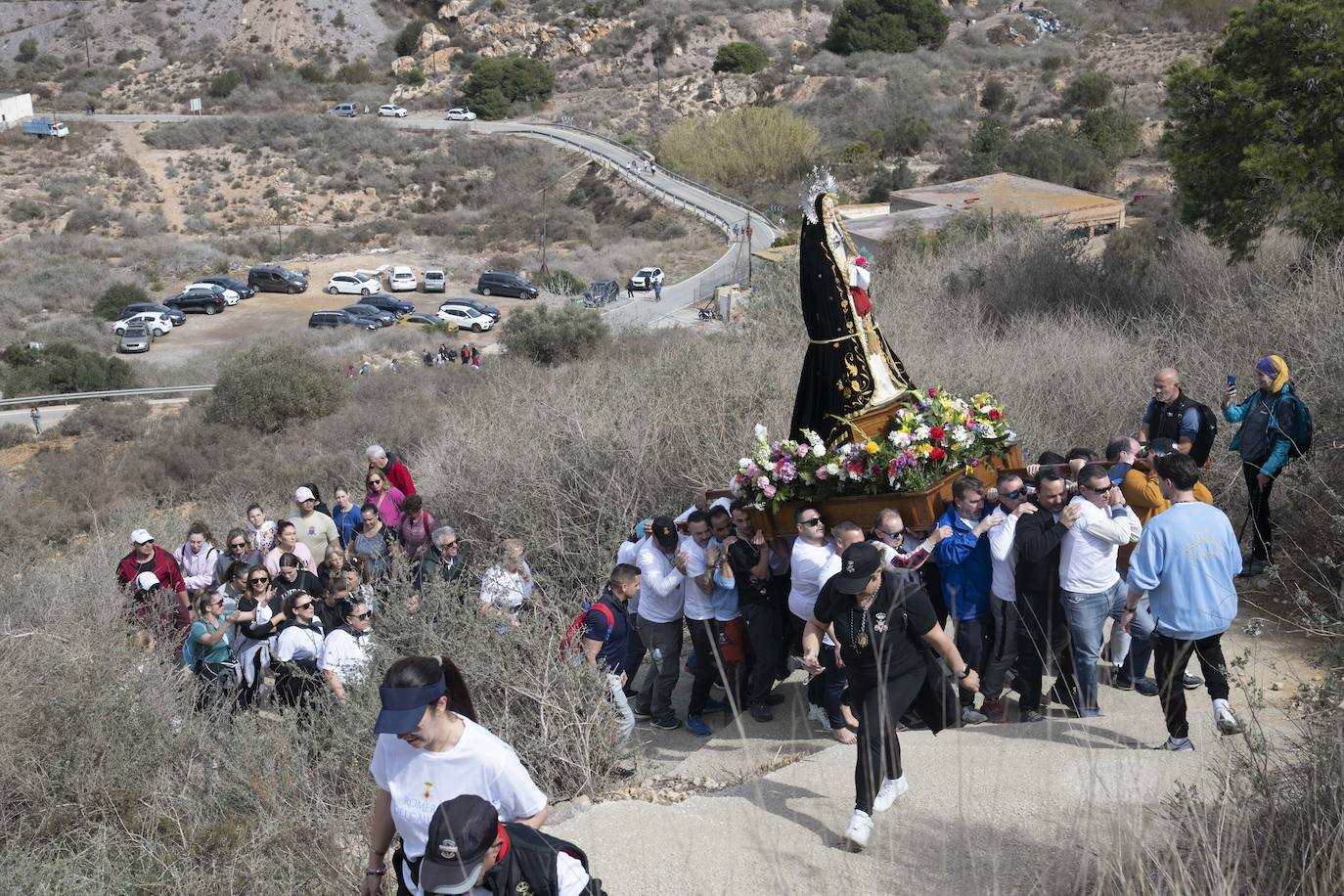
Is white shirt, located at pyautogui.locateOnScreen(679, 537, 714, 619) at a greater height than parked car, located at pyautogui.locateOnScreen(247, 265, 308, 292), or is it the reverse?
white shirt, located at pyautogui.locateOnScreen(679, 537, 714, 619)

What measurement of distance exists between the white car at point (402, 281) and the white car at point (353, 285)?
679 millimetres

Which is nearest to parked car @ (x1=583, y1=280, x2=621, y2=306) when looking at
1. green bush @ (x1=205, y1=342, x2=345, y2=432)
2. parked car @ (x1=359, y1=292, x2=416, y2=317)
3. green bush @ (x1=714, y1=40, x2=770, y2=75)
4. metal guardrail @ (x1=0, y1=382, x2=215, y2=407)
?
parked car @ (x1=359, y1=292, x2=416, y2=317)

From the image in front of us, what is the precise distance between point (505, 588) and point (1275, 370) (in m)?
5.37

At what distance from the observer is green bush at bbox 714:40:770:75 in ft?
258

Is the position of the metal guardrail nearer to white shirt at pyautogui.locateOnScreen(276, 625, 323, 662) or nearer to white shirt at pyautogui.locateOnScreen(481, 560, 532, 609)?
white shirt at pyautogui.locateOnScreen(276, 625, 323, 662)

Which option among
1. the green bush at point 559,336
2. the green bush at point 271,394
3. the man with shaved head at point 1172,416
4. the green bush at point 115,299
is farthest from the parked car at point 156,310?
the man with shaved head at point 1172,416

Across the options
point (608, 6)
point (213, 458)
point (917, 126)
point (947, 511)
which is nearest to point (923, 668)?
point (947, 511)

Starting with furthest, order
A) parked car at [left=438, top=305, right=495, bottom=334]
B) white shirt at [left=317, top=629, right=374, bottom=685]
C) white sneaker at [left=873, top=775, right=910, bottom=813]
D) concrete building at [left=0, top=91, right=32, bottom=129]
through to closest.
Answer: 1. concrete building at [left=0, top=91, right=32, bottom=129]
2. parked car at [left=438, top=305, right=495, bottom=334]
3. white shirt at [left=317, top=629, right=374, bottom=685]
4. white sneaker at [left=873, top=775, right=910, bottom=813]

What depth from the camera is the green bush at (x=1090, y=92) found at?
58031 millimetres

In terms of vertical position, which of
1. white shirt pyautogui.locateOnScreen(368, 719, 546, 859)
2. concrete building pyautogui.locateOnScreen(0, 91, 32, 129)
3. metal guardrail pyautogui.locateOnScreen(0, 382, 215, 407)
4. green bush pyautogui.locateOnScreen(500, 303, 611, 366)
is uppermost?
white shirt pyautogui.locateOnScreen(368, 719, 546, 859)

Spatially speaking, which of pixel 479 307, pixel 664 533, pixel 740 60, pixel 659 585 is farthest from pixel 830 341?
pixel 740 60

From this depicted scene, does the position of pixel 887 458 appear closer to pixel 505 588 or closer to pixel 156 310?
pixel 505 588

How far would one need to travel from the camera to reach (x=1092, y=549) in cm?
663

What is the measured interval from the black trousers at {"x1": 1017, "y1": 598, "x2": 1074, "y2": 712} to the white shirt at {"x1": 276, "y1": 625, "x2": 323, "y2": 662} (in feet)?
14.1
